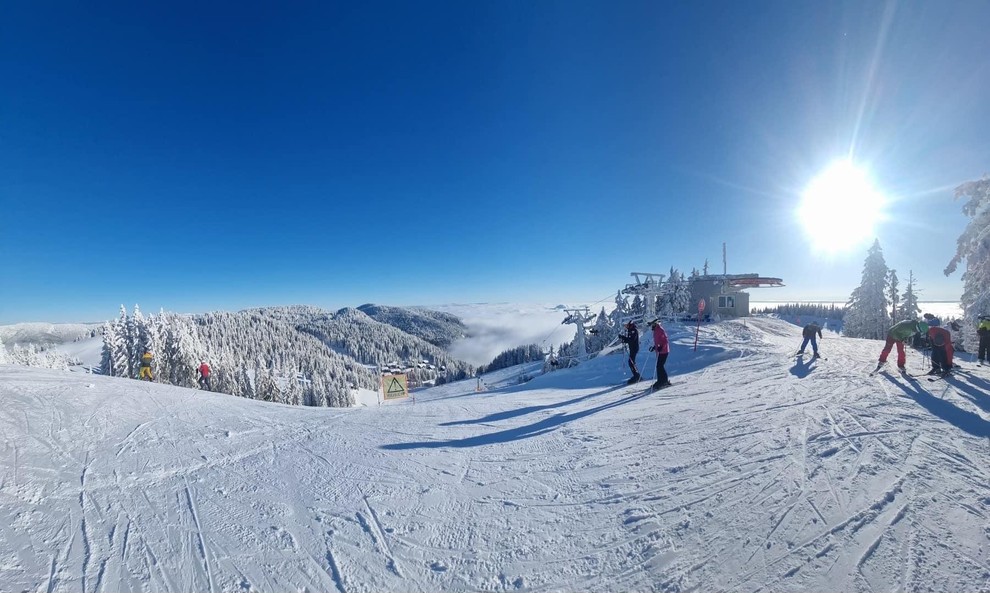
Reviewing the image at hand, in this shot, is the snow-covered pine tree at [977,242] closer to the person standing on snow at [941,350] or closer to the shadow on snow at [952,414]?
the person standing on snow at [941,350]

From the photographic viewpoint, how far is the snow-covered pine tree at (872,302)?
94.5ft

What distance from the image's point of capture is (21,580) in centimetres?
283

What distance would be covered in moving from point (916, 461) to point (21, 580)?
29.9ft

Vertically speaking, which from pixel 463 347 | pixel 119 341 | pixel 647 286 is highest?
pixel 647 286

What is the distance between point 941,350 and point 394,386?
16.1 meters

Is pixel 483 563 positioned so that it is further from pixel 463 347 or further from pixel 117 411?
pixel 463 347

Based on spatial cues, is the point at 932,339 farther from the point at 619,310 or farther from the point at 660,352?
the point at 619,310

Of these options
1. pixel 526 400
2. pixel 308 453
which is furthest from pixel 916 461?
pixel 308 453

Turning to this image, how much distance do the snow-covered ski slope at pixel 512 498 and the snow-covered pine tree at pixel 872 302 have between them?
31.6m

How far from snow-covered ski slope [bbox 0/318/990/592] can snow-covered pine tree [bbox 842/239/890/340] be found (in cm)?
3164

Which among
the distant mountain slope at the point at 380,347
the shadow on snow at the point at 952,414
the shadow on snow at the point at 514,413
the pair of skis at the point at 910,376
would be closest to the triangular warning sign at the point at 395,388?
the shadow on snow at the point at 514,413

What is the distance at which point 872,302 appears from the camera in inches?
1150

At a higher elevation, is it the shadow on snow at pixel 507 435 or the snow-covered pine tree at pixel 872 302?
the snow-covered pine tree at pixel 872 302

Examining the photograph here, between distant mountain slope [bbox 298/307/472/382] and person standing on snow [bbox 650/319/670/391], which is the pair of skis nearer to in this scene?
person standing on snow [bbox 650/319/670/391]
